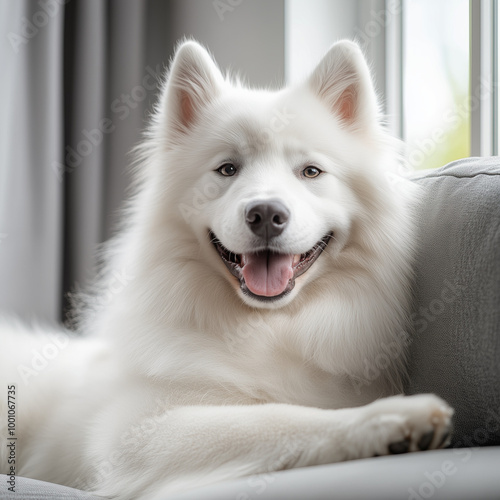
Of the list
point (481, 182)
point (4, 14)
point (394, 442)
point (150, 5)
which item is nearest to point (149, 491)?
point (394, 442)

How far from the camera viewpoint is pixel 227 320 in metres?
1.54

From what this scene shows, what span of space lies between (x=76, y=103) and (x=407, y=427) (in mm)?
3298

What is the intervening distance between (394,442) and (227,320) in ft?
2.11

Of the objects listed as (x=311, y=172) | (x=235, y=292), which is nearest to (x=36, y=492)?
(x=235, y=292)

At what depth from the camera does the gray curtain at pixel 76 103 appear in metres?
3.29

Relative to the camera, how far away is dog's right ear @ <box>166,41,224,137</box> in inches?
67.7

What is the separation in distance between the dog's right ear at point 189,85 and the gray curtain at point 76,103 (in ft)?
5.16

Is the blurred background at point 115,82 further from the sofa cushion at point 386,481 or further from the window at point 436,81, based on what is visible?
the sofa cushion at point 386,481

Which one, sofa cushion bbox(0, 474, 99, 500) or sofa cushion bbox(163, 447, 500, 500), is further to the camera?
sofa cushion bbox(0, 474, 99, 500)

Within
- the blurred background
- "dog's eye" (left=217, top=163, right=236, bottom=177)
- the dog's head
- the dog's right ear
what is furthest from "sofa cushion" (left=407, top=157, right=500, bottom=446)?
the blurred background

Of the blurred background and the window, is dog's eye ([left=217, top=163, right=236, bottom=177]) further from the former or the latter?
the blurred background

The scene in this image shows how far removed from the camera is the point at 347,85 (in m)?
1.70

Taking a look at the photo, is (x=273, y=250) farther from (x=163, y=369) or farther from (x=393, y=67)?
(x=393, y=67)

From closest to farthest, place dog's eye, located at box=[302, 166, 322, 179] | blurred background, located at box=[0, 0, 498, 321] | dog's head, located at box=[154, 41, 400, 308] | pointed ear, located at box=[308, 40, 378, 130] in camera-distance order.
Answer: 1. dog's head, located at box=[154, 41, 400, 308]
2. dog's eye, located at box=[302, 166, 322, 179]
3. pointed ear, located at box=[308, 40, 378, 130]
4. blurred background, located at box=[0, 0, 498, 321]
